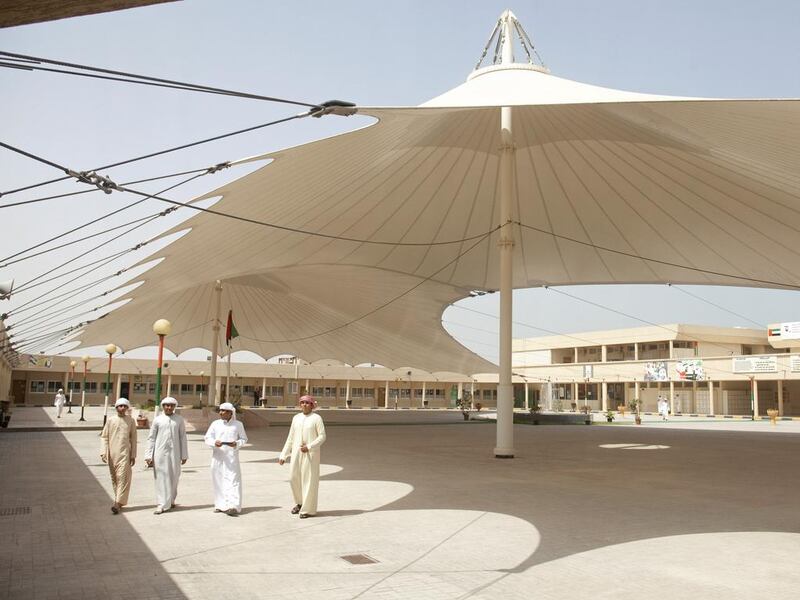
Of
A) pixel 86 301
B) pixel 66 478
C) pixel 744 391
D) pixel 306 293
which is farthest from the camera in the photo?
pixel 744 391

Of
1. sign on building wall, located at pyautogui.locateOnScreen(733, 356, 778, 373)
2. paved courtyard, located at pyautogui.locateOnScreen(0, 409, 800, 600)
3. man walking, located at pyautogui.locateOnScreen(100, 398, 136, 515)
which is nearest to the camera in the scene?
paved courtyard, located at pyautogui.locateOnScreen(0, 409, 800, 600)

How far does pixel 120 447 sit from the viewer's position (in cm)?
936

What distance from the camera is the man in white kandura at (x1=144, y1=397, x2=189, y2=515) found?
364 inches

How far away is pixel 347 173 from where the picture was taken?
58.3 feet

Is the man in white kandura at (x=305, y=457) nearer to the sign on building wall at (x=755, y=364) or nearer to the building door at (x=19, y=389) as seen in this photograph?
the building door at (x=19, y=389)

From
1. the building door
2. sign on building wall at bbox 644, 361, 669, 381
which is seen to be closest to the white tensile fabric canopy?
the building door

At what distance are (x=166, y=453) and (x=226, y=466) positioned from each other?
0.91 metres

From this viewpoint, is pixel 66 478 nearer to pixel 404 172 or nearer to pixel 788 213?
pixel 404 172

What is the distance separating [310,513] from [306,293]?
82.8 feet

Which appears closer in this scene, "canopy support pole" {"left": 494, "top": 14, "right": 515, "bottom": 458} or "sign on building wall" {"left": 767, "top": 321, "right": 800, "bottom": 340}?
"canopy support pole" {"left": 494, "top": 14, "right": 515, "bottom": 458}

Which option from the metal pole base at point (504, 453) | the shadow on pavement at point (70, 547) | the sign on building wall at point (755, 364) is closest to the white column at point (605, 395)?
the sign on building wall at point (755, 364)

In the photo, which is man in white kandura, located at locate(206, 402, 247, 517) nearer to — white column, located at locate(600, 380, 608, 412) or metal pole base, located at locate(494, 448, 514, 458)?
metal pole base, located at locate(494, 448, 514, 458)

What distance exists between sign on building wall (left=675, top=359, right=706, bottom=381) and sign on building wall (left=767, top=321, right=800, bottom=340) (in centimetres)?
1100

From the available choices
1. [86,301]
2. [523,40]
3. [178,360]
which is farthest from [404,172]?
[178,360]
